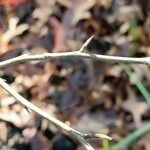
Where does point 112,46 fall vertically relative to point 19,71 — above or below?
above

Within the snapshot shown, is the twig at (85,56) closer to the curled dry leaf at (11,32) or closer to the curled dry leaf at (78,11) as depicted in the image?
the curled dry leaf at (11,32)

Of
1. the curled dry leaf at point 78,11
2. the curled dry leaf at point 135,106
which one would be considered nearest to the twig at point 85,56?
the curled dry leaf at point 135,106

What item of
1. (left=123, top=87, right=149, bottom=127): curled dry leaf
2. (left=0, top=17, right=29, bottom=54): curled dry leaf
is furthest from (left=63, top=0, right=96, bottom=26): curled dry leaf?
(left=123, top=87, right=149, bottom=127): curled dry leaf

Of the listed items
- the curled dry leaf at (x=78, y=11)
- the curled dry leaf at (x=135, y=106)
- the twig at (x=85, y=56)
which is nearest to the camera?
the twig at (x=85, y=56)

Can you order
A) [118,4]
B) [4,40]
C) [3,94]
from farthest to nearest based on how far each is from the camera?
[118,4], [4,40], [3,94]

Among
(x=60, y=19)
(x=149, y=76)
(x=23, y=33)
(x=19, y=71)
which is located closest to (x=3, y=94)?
(x=19, y=71)

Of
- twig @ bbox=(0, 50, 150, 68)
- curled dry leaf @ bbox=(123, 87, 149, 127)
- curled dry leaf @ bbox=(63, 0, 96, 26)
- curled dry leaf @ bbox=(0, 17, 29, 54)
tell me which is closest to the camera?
twig @ bbox=(0, 50, 150, 68)

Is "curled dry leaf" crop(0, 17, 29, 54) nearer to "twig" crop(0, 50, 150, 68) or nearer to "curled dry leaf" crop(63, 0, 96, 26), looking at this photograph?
"curled dry leaf" crop(63, 0, 96, 26)

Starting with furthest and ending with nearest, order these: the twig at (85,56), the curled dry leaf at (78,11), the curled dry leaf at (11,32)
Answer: the curled dry leaf at (78,11) < the curled dry leaf at (11,32) < the twig at (85,56)

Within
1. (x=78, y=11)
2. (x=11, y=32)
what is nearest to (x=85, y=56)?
(x=11, y=32)

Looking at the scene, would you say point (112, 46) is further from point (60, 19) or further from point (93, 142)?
point (93, 142)

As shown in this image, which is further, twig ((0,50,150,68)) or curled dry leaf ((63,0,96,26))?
curled dry leaf ((63,0,96,26))
